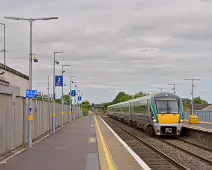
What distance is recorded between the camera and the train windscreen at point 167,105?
27266mm

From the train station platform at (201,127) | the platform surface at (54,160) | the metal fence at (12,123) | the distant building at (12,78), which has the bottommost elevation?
the platform surface at (54,160)

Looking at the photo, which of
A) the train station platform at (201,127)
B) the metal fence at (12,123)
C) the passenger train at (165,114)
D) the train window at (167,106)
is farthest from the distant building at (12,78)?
the train station platform at (201,127)

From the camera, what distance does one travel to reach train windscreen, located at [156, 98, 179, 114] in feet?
89.5

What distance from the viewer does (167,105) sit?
90.3 ft

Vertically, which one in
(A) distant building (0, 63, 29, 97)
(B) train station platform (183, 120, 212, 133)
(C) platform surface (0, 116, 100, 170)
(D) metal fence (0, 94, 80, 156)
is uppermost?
(A) distant building (0, 63, 29, 97)

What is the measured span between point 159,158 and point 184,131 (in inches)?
543

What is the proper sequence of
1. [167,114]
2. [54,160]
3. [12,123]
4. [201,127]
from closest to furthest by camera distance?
[54,160] < [12,123] < [167,114] < [201,127]

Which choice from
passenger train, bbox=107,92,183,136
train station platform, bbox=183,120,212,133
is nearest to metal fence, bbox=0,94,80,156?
passenger train, bbox=107,92,183,136

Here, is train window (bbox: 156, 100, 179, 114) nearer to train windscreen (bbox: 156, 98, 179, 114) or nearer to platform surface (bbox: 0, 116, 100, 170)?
train windscreen (bbox: 156, 98, 179, 114)

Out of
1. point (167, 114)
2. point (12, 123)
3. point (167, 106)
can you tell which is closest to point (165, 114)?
point (167, 114)

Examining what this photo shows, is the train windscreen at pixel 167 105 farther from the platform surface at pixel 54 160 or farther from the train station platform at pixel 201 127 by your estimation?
the platform surface at pixel 54 160

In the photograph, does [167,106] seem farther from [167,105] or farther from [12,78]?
[12,78]

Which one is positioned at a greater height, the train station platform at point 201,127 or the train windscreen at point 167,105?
the train windscreen at point 167,105

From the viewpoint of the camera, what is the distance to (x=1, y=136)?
14.3 metres
